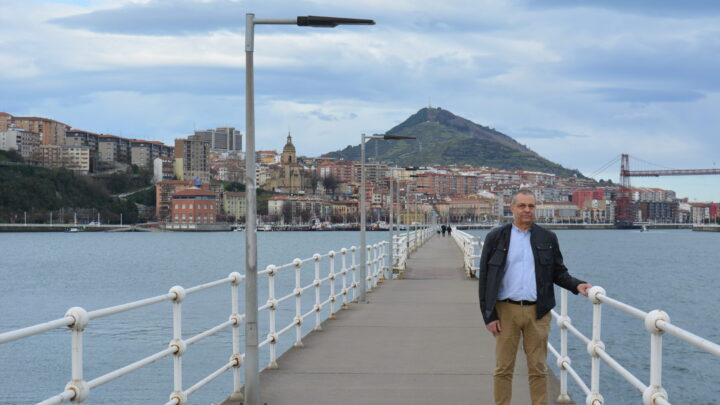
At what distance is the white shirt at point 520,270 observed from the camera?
607 cm

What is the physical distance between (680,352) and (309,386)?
20.0m

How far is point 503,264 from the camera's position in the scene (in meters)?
6.08

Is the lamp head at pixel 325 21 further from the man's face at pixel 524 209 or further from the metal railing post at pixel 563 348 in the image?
the metal railing post at pixel 563 348

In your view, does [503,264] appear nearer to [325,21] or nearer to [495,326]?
[495,326]

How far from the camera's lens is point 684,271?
220 ft

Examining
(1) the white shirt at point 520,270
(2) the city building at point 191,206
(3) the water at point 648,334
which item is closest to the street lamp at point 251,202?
(1) the white shirt at point 520,270

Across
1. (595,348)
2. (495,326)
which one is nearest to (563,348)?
(595,348)

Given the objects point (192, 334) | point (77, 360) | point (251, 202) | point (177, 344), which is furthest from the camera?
point (192, 334)

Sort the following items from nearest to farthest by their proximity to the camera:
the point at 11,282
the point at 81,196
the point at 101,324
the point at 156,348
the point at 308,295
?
the point at 156,348 < the point at 101,324 < the point at 308,295 < the point at 11,282 < the point at 81,196

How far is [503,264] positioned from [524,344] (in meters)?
0.65

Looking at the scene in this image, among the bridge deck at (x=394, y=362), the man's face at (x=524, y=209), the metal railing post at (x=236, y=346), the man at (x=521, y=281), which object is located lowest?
the bridge deck at (x=394, y=362)

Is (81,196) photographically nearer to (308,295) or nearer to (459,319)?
(308,295)

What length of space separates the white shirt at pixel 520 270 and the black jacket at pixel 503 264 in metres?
0.03

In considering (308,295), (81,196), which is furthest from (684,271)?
(81,196)
